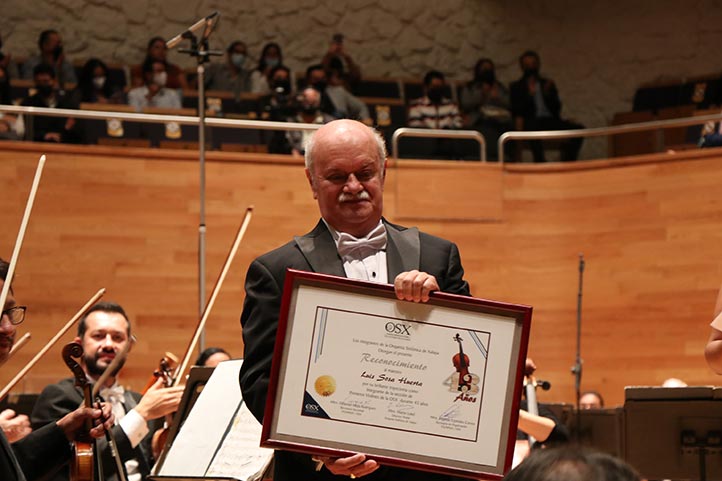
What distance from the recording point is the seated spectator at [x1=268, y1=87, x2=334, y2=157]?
31.0 feet

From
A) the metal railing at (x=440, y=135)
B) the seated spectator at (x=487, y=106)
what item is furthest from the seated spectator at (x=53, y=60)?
the seated spectator at (x=487, y=106)

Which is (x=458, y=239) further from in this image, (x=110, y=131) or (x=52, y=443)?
(x=52, y=443)

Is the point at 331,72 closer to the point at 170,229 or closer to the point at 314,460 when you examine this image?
the point at 170,229

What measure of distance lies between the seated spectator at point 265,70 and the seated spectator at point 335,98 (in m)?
0.42

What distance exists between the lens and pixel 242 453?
12.4 ft

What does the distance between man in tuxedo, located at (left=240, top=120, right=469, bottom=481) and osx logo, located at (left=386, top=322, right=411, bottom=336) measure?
5.6 inches

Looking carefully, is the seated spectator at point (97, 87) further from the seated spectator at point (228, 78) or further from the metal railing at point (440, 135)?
the metal railing at point (440, 135)

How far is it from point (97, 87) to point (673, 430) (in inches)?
265

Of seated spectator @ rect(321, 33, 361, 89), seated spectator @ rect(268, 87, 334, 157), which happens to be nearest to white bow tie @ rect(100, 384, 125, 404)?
seated spectator @ rect(268, 87, 334, 157)

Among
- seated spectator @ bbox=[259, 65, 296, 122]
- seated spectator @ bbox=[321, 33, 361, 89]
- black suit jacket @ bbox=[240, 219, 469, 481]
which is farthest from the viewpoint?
seated spectator @ bbox=[321, 33, 361, 89]

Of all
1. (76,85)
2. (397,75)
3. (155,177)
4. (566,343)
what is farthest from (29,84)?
(566,343)

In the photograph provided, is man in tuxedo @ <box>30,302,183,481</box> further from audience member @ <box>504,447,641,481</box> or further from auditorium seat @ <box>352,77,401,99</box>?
auditorium seat @ <box>352,77,401,99</box>

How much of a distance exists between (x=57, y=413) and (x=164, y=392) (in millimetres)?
501

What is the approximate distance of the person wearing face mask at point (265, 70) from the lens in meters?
10.8
